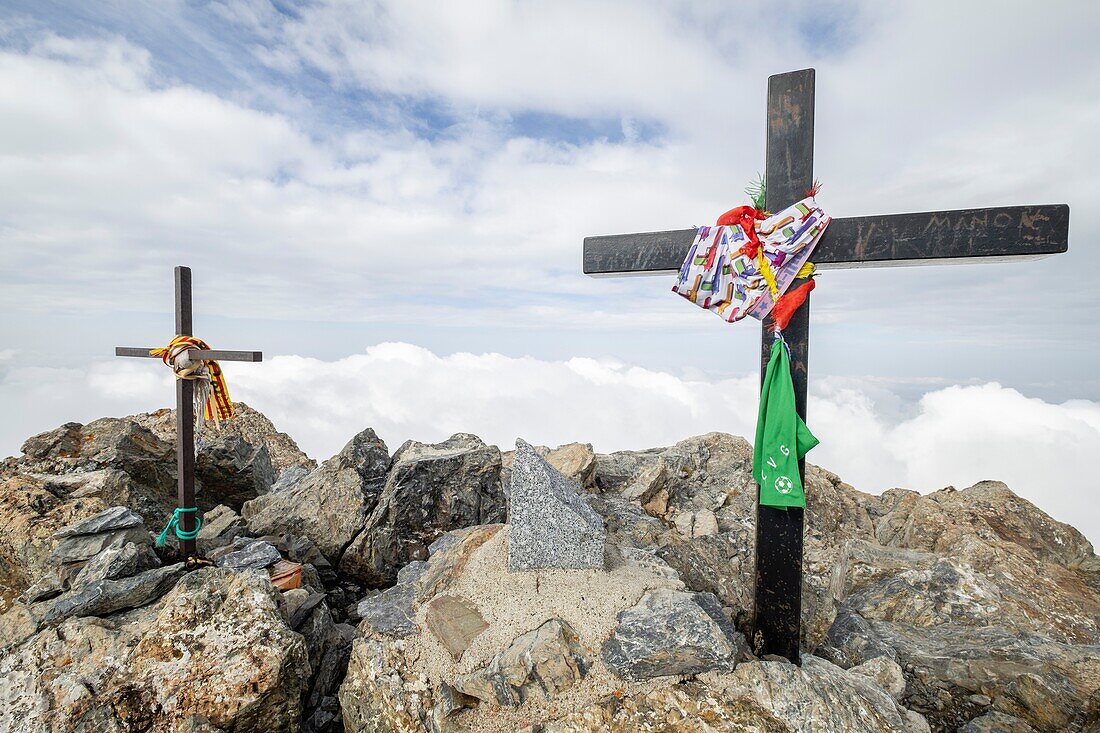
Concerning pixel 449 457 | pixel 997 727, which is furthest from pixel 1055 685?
pixel 449 457

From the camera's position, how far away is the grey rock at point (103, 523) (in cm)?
584

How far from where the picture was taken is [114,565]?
18.1 ft

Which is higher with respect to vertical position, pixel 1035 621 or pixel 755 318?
pixel 755 318

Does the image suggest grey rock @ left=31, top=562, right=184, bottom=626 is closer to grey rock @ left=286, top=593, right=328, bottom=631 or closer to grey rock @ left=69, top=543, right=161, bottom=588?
grey rock @ left=69, top=543, right=161, bottom=588

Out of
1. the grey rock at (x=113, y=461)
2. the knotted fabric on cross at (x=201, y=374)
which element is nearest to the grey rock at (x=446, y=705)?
the knotted fabric on cross at (x=201, y=374)

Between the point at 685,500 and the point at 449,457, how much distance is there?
139 inches

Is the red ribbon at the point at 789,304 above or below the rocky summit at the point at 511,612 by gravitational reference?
above

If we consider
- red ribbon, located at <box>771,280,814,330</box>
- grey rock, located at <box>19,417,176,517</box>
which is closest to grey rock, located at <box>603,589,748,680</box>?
red ribbon, located at <box>771,280,814,330</box>

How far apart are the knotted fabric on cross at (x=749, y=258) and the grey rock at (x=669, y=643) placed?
2.56 meters

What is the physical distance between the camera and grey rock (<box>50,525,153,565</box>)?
5.65m

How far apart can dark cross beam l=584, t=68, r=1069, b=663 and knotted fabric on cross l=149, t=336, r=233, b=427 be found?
558cm

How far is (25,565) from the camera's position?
6.04 meters

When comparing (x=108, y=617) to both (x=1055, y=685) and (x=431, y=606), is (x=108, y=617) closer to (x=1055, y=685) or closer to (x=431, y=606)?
(x=431, y=606)

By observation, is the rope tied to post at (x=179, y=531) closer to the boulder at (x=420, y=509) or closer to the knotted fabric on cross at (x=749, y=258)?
the boulder at (x=420, y=509)
